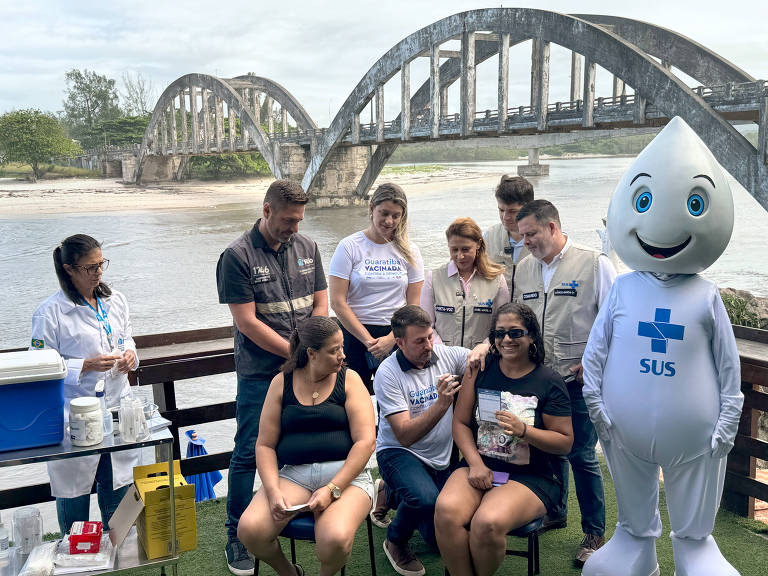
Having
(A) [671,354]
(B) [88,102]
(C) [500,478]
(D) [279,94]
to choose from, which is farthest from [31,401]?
(B) [88,102]

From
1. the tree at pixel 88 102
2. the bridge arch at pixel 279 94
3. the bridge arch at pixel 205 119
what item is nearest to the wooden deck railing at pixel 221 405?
the bridge arch at pixel 205 119

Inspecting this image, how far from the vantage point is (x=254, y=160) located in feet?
171

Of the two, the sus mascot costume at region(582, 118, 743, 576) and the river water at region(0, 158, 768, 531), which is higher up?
the sus mascot costume at region(582, 118, 743, 576)

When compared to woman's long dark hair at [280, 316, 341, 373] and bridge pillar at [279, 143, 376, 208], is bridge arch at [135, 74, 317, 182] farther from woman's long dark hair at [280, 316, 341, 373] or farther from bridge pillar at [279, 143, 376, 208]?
woman's long dark hair at [280, 316, 341, 373]

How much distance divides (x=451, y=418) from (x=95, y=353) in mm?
1508

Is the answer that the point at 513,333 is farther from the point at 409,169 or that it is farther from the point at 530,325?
the point at 409,169

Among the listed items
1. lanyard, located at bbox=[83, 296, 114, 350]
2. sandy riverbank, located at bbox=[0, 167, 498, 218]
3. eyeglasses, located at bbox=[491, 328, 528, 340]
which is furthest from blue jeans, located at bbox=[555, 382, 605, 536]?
sandy riverbank, located at bbox=[0, 167, 498, 218]

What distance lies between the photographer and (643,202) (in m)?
2.81

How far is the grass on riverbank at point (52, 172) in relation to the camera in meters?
47.7

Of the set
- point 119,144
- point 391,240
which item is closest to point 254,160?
point 119,144

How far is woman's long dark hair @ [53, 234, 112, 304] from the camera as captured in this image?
3133mm

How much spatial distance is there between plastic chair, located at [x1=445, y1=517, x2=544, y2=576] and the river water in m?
2.05

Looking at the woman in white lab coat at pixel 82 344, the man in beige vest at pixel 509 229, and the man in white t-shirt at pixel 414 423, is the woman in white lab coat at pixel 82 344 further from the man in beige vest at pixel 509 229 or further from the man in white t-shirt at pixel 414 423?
the man in beige vest at pixel 509 229

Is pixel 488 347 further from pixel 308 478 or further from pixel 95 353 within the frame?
pixel 95 353
